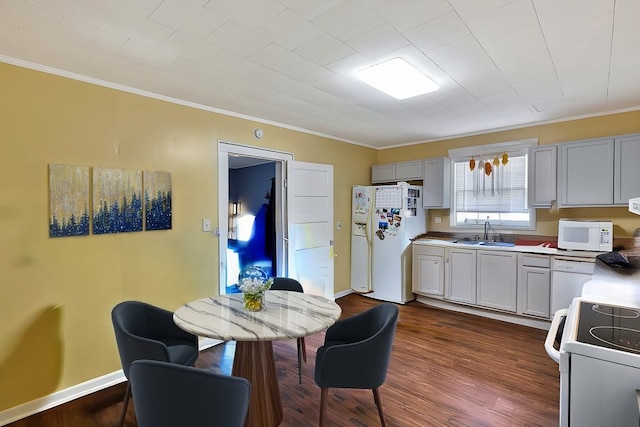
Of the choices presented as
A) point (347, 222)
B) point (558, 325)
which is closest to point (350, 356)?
point (558, 325)

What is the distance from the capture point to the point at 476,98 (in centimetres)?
308

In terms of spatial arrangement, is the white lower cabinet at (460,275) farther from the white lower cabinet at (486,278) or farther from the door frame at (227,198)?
the door frame at (227,198)

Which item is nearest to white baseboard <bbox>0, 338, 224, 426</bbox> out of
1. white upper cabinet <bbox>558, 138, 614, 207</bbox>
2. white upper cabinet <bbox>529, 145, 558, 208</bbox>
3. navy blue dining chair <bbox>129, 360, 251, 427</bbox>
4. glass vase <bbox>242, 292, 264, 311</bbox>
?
glass vase <bbox>242, 292, 264, 311</bbox>

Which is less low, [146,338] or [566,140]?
[566,140]

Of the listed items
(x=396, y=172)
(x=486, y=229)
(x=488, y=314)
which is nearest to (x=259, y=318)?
(x=488, y=314)

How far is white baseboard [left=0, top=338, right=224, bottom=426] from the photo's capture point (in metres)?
2.20

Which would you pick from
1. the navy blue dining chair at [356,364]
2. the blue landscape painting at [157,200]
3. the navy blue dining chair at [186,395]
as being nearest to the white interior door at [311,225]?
the blue landscape painting at [157,200]

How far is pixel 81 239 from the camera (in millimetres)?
2496

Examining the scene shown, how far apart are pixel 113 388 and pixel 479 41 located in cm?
367

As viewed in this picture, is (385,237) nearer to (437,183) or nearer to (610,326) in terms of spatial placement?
(437,183)

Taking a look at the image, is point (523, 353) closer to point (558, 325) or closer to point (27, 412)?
point (558, 325)

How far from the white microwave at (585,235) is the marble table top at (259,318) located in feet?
9.64

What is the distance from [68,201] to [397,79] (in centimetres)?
270

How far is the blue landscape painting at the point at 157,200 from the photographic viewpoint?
283cm
